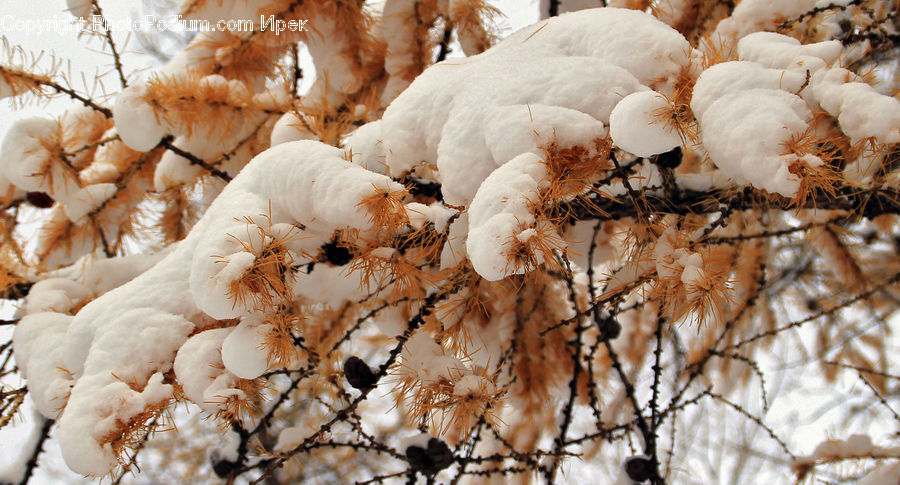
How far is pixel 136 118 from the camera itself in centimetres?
144

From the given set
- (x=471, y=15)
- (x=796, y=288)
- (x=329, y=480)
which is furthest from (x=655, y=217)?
(x=329, y=480)

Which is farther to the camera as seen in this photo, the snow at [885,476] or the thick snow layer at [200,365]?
the snow at [885,476]

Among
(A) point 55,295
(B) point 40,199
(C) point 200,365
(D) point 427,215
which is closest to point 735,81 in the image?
(D) point 427,215

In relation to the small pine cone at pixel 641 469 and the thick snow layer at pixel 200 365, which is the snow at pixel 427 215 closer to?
the thick snow layer at pixel 200 365

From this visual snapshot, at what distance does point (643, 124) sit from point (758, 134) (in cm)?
16

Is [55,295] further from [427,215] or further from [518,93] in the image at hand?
[518,93]

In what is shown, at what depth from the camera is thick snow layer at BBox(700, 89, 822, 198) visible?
780 mm

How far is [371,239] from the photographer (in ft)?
3.51

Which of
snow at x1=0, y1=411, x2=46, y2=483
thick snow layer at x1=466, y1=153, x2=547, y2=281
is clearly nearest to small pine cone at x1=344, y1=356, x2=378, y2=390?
thick snow layer at x1=466, y1=153, x2=547, y2=281

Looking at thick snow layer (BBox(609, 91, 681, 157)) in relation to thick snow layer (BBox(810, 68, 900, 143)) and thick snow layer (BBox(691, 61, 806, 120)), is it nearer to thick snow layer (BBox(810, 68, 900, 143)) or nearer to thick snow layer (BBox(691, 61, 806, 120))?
thick snow layer (BBox(691, 61, 806, 120))

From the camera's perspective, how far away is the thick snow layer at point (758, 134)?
2.56ft

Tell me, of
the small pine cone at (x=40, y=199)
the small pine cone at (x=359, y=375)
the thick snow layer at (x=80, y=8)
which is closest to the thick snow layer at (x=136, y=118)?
the thick snow layer at (x=80, y=8)

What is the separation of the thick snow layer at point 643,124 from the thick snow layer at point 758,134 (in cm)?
7

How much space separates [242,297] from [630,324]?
6.20 ft
